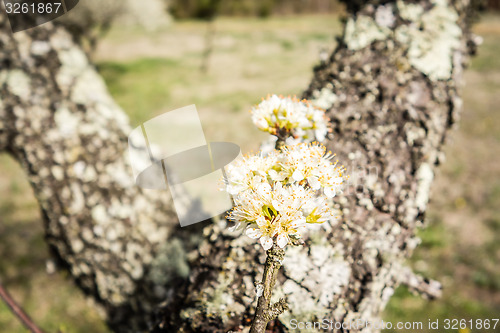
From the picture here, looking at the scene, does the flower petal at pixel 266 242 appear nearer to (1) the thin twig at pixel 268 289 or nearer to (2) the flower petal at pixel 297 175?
(1) the thin twig at pixel 268 289

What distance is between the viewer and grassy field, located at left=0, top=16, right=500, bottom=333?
9.41 feet

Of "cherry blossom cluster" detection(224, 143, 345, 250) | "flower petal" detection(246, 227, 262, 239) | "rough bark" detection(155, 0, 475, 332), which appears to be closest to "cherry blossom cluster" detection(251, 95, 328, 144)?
"cherry blossom cluster" detection(224, 143, 345, 250)

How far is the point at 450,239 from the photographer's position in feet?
11.9

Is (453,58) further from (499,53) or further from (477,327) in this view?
(499,53)

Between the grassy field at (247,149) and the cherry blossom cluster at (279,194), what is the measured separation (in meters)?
1.39

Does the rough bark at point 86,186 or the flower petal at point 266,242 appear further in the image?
the rough bark at point 86,186

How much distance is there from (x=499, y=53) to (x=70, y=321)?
11.9 meters

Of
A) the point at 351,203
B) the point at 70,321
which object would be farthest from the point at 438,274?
the point at 70,321

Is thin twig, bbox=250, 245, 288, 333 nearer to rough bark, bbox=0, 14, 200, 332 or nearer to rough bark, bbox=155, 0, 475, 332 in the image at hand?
rough bark, bbox=155, 0, 475, 332

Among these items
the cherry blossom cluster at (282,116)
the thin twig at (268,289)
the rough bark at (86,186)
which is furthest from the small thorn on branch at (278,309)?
the rough bark at (86,186)

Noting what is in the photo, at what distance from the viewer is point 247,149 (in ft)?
17.7

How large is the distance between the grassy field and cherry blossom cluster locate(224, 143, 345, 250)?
1.39m

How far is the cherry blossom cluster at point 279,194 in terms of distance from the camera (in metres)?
0.82

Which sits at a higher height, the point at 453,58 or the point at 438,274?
the point at 453,58
